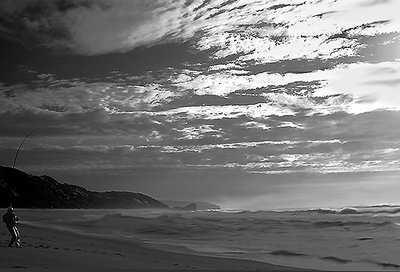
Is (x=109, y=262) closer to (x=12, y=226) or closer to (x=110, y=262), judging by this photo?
(x=110, y=262)

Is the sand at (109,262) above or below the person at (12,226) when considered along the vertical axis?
below

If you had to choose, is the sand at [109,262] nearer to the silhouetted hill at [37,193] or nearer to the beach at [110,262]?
the beach at [110,262]

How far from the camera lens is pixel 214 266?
66.0 ft

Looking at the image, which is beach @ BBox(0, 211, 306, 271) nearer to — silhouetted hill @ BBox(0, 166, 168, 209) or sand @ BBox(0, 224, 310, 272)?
sand @ BBox(0, 224, 310, 272)

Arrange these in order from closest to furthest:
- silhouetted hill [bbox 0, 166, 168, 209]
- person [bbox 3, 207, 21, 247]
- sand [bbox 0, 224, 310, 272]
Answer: sand [bbox 0, 224, 310, 272] < person [bbox 3, 207, 21, 247] < silhouetted hill [bbox 0, 166, 168, 209]

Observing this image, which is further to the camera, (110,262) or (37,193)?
(37,193)

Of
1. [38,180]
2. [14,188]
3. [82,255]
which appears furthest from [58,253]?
[38,180]

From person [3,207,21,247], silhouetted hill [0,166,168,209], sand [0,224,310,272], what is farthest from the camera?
silhouetted hill [0,166,168,209]

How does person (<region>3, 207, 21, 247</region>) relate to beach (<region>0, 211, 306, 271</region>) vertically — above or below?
above

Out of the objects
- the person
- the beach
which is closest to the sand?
the beach

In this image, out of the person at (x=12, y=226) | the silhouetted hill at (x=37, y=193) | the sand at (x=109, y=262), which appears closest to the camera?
the sand at (x=109, y=262)

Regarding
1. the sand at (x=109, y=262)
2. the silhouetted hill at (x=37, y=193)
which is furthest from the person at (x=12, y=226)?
the silhouetted hill at (x=37, y=193)

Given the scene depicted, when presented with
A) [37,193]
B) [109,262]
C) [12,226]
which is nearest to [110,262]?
[109,262]

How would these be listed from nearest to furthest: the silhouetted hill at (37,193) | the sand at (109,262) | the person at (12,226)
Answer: the sand at (109,262) < the person at (12,226) < the silhouetted hill at (37,193)
